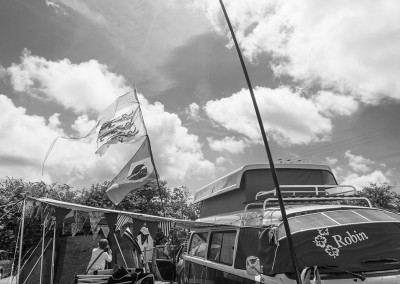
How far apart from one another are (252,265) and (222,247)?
1869 mm

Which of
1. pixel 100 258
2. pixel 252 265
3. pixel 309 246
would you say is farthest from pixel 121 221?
pixel 309 246

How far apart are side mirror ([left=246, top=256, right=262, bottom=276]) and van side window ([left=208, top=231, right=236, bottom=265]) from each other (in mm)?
1203

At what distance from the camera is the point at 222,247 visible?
5.91m

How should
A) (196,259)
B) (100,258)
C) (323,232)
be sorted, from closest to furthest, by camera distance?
(323,232)
(196,259)
(100,258)

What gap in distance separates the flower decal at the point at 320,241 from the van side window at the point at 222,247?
4.72ft

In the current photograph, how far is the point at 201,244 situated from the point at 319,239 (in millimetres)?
3150

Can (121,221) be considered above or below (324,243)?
above

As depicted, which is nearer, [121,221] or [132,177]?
[121,221]

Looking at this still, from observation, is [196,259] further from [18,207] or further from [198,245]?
[18,207]

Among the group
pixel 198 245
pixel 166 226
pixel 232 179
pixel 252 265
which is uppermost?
pixel 232 179

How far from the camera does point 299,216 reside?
187 inches

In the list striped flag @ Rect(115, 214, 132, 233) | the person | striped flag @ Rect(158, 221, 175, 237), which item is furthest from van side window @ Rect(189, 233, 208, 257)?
the person

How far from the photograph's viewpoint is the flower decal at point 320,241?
4.41m

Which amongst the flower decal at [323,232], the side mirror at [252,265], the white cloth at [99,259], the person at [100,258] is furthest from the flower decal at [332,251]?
the white cloth at [99,259]
